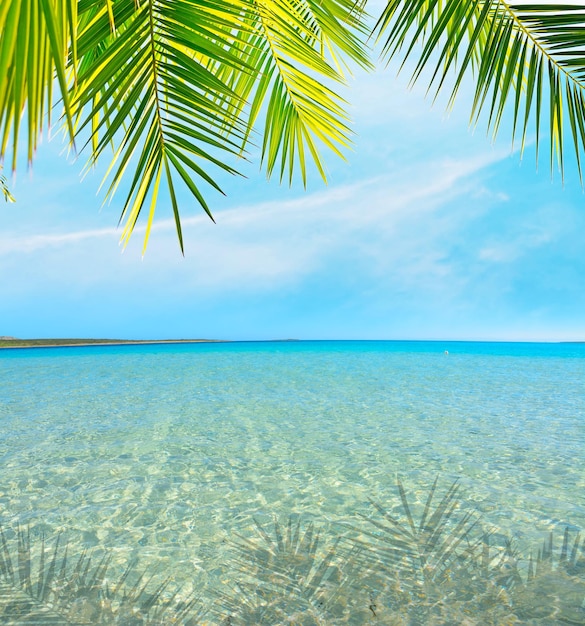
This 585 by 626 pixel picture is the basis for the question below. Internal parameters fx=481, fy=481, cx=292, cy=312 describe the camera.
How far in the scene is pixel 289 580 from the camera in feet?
7.63

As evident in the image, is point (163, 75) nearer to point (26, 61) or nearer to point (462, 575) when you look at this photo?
point (26, 61)

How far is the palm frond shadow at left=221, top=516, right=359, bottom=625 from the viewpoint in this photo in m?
2.10

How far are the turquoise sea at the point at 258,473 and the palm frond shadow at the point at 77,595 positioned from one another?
78mm

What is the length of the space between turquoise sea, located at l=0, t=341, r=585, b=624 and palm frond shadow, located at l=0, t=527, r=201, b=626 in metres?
0.08

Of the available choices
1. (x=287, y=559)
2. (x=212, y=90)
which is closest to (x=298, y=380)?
(x=287, y=559)

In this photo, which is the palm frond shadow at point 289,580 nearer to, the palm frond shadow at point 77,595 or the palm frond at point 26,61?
the palm frond shadow at point 77,595

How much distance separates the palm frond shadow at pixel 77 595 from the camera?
2062 mm

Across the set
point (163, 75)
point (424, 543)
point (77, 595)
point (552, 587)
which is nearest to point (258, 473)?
point (424, 543)

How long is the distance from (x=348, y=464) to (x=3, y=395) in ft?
24.1

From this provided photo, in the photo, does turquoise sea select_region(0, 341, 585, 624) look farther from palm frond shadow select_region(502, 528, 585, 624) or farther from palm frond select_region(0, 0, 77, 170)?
palm frond select_region(0, 0, 77, 170)

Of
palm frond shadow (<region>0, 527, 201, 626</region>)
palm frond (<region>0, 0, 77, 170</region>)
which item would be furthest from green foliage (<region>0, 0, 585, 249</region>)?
palm frond shadow (<region>0, 527, 201, 626</region>)

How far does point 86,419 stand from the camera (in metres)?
6.49

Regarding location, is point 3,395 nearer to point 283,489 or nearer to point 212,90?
point 283,489

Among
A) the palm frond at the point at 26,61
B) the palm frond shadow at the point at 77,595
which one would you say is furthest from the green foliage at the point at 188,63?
the palm frond shadow at the point at 77,595
